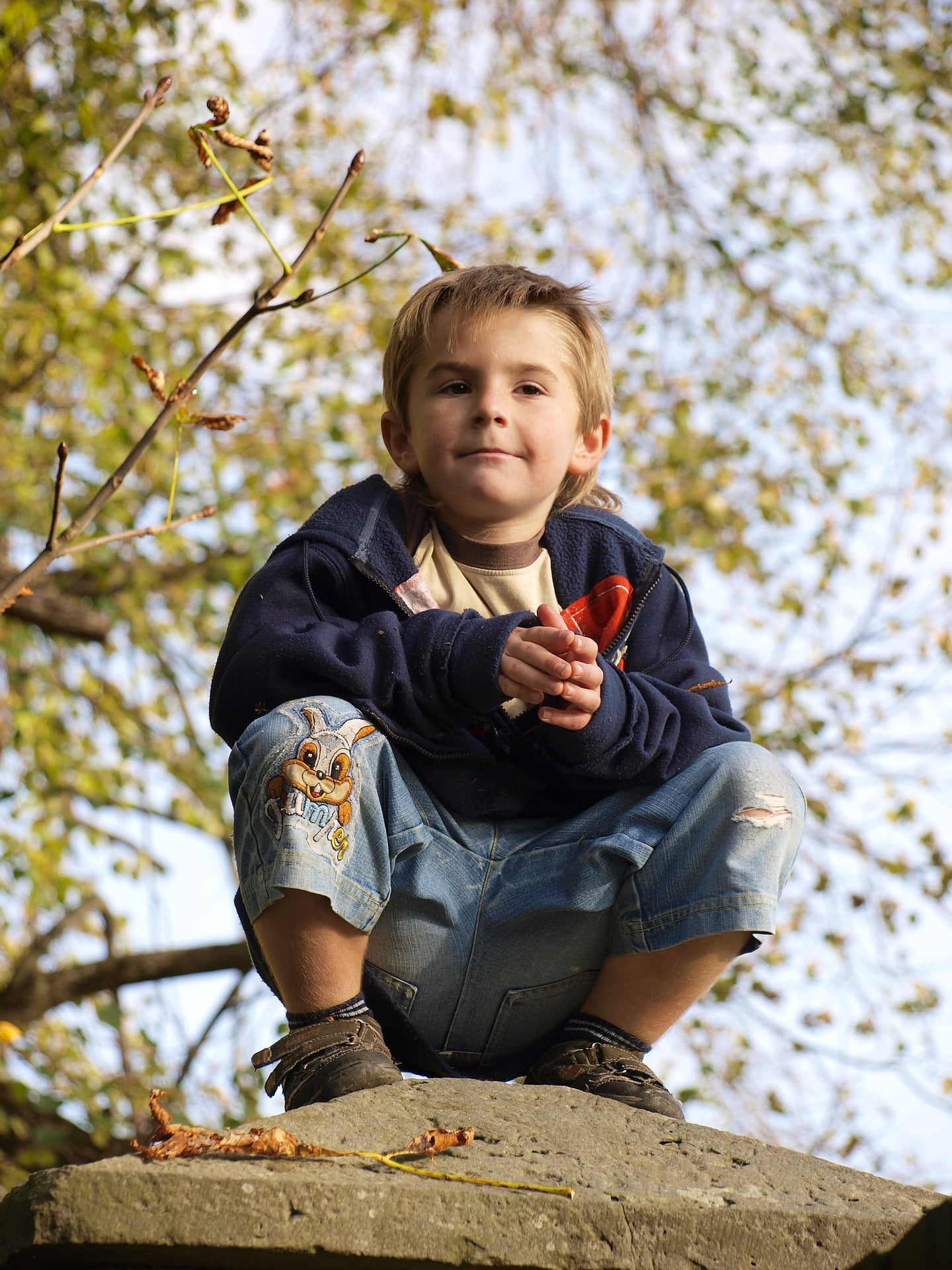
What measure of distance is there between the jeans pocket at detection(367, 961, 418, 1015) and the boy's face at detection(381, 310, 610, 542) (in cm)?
72

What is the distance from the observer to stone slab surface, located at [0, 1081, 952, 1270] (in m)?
1.38

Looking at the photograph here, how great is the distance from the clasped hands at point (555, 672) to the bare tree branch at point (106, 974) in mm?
3228

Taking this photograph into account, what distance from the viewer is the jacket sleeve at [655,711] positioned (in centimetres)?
194

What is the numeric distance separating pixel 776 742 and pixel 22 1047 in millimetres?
3042

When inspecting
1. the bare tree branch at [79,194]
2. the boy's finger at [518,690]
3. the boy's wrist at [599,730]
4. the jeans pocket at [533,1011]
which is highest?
the bare tree branch at [79,194]

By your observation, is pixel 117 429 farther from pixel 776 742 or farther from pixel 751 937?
pixel 751 937

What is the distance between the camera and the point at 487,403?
2215 mm

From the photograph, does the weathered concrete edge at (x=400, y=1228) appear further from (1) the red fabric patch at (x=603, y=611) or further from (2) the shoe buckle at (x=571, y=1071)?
(1) the red fabric patch at (x=603, y=611)

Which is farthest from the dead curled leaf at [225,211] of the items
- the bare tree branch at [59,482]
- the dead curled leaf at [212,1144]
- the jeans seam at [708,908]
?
the jeans seam at [708,908]

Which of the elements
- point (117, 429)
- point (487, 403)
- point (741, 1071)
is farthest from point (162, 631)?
point (487, 403)

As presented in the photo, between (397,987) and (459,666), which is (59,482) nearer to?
(459,666)

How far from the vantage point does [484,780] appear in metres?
2.07

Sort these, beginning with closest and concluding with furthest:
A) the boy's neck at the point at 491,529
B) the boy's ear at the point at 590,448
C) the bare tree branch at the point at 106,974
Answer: the boy's neck at the point at 491,529
the boy's ear at the point at 590,448
the bare tree branch at the point at 106,974

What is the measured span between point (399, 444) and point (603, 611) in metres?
0.49
